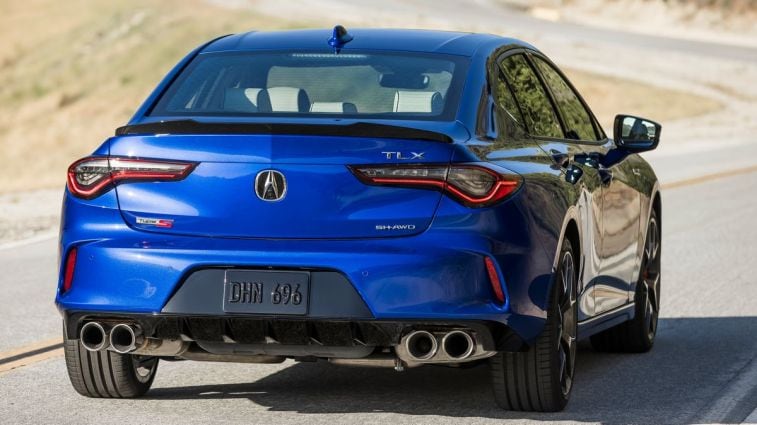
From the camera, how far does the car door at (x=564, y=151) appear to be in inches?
284

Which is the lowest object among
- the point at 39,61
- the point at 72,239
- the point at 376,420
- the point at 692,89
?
the point at 39,61

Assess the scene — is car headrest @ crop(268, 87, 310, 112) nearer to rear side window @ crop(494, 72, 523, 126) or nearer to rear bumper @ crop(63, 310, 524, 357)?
rear side window @ crop(494, 72, 523, 126)

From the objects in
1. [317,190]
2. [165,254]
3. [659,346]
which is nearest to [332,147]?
[317,190]

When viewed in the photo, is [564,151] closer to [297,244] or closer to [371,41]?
[371,41]

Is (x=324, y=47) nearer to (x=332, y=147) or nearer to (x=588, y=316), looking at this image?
(x=332, y=147)

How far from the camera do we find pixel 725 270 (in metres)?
12.5

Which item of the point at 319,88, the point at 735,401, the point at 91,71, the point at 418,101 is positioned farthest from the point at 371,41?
the point at 91,71

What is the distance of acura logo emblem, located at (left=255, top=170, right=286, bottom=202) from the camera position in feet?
20.4

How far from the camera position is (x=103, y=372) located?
6992mm

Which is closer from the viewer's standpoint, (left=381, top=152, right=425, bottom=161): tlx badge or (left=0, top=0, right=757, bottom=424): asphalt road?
(left=381, top=152, right=425, bottom=161): tlx badge

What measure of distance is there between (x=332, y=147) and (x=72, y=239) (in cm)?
104

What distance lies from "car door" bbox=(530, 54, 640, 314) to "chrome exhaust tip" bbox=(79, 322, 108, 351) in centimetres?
225

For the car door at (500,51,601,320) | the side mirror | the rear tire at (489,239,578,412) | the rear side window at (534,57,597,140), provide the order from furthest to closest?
the side mirror
the rear side window at (534,57,597,140)
the car door at (500,51,601,320)
the rear tire at (489,239,578,412)

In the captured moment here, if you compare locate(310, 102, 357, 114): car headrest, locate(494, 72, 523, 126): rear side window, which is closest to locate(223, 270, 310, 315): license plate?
locate(310, 102, 357, 114): car headrest
